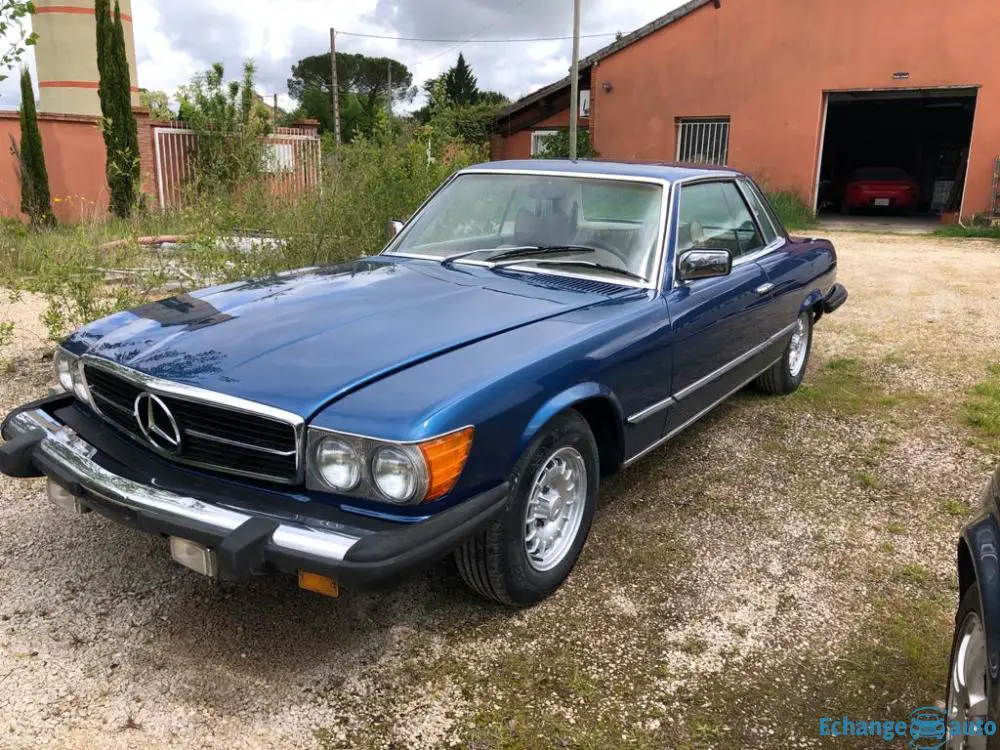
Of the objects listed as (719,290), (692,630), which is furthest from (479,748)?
(719,290)

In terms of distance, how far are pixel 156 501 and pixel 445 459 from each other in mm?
902

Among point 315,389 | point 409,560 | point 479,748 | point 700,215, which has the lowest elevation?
point 479,748

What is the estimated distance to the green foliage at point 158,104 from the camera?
17.3 meters

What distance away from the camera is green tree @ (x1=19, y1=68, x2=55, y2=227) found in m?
13.9

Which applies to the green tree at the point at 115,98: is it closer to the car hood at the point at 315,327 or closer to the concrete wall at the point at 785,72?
the concrete wall at the point at 785,72

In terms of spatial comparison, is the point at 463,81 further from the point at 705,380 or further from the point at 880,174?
the point at 705,380

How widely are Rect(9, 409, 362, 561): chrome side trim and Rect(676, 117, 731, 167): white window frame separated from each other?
56.5 ft

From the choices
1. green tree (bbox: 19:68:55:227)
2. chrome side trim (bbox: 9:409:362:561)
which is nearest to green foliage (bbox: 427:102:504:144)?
green tree (bbox: 19:68:55:227)

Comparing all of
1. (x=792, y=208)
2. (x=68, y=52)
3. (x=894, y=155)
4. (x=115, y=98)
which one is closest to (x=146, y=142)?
(x=115, y=98)

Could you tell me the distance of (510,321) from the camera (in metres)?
2.99

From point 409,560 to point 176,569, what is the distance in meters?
1.44

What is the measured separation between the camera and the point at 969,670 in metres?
1.99

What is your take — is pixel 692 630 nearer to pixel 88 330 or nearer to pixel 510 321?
pixel 510 321

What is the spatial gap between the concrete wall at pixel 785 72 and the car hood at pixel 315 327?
51.1 feet
